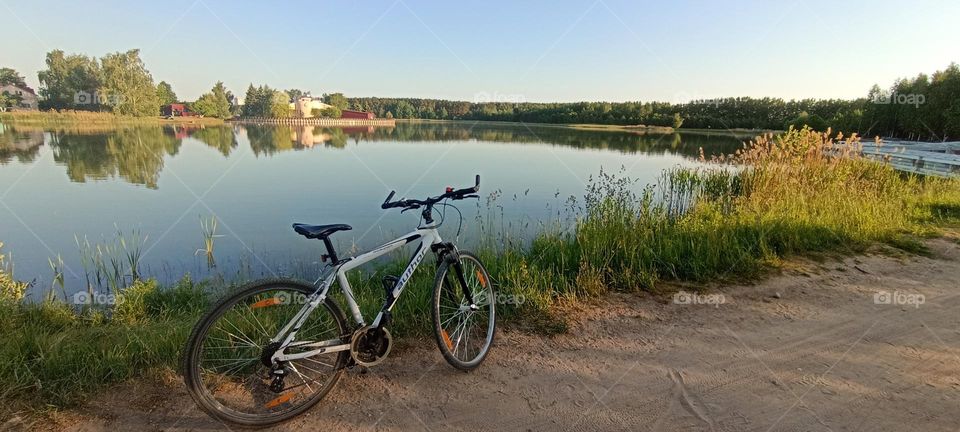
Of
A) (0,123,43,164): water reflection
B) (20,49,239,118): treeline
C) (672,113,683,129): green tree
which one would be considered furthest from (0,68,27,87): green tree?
(672,113,683,129): green tree

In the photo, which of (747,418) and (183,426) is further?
(747,418)

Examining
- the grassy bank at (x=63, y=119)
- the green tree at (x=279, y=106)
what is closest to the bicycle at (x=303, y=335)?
the grassy bank at (x=63, y=119)

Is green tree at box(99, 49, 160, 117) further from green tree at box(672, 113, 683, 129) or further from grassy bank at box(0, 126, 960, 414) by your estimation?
green tree at box(672, 113, 683, 129)

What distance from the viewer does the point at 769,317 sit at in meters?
3.67

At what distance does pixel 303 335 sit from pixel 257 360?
0.32 m

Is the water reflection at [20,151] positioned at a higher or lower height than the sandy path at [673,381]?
higher

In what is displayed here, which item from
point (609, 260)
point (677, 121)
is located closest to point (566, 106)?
point (677, 121)

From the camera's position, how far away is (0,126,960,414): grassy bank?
2611 mm

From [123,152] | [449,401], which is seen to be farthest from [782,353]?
[123,152]

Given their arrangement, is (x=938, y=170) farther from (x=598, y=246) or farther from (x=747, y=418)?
(x=747, y=418)

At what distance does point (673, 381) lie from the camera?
2.70 meters

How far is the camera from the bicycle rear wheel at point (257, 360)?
6.79 ft

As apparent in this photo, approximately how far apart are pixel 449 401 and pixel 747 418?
165cm

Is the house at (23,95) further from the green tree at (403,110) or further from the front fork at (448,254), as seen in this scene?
the front fork at (448,254)
